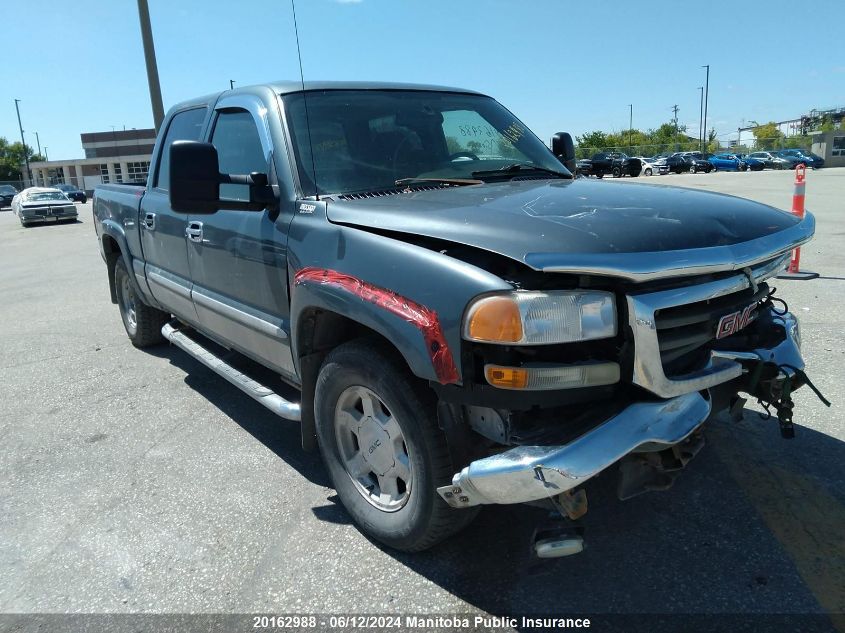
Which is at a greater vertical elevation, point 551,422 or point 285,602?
point 551,422

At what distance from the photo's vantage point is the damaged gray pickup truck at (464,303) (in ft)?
6.86

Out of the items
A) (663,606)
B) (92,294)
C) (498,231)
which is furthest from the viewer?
(92,294)

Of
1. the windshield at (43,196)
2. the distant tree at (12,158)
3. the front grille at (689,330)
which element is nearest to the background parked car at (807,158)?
the windshield at (43,196)

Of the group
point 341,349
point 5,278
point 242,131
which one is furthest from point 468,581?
point 5,278

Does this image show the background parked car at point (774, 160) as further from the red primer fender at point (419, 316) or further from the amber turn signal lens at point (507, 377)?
the amber turn signal lens at point (507, 377)

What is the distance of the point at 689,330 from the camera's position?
2.30 meters

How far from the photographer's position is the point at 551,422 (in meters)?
2.21

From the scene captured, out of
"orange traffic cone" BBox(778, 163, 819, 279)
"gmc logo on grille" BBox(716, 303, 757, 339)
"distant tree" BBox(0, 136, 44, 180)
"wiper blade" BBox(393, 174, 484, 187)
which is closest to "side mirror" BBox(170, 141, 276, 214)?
"wiper blade" BBox(393, 174, 484, 187)

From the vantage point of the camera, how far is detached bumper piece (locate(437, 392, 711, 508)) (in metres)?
2.00

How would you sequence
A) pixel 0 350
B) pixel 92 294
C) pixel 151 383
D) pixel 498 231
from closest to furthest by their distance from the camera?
pixel 498 231
pixel 151 383
pixel 0 350
pixel 92 294

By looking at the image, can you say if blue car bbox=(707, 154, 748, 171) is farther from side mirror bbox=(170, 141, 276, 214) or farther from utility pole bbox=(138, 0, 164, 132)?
side mirror bbox=(170, 141, 276, 214)

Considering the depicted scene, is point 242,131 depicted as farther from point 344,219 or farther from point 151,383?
point 151,383

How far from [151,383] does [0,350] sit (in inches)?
90.4

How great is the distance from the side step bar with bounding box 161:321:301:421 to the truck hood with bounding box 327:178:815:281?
101cm
